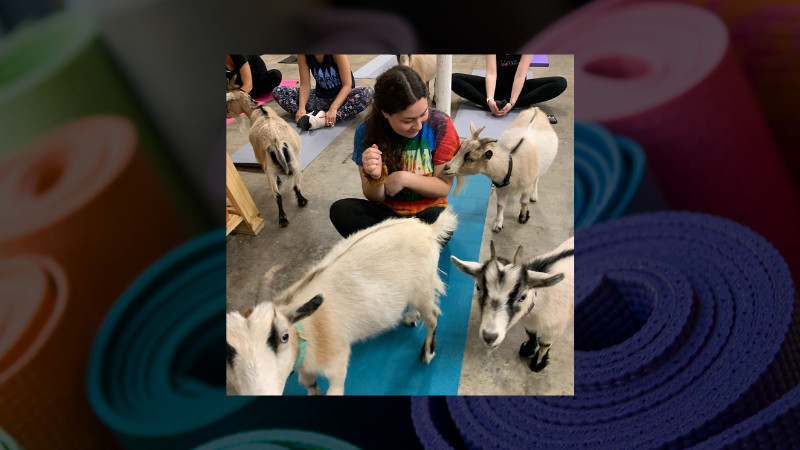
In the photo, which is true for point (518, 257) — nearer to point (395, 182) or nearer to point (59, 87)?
point (395, 182)

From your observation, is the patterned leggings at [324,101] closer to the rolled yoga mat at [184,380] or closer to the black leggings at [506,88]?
the black leggings at [506,88]

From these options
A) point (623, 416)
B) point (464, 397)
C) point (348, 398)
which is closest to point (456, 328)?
point (464, 397)

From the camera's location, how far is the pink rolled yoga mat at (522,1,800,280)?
1.26 meters

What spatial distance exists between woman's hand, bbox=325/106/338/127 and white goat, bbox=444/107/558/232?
0.32m

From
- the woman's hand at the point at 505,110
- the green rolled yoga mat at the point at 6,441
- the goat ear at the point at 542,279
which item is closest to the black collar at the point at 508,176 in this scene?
the woman's hand at the point at 505,110

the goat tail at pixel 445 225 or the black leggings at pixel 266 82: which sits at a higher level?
the black leggings at pixel 266 82

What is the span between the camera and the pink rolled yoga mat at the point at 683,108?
4.15ft

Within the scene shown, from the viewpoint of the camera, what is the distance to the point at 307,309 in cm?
133

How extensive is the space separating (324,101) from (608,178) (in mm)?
758

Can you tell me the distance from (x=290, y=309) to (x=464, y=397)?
0.50 metres

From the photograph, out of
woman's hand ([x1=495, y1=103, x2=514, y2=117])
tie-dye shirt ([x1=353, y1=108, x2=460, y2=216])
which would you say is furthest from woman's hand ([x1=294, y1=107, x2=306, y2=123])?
woman's hand ([x1=495, y1=103, x2=514, y2=117])

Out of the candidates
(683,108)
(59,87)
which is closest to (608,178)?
(683,108)

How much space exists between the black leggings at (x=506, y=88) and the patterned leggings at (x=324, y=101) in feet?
0.72

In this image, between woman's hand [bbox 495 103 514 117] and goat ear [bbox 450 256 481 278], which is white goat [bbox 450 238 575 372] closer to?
goat ear [bbox 450 256 481 278]
